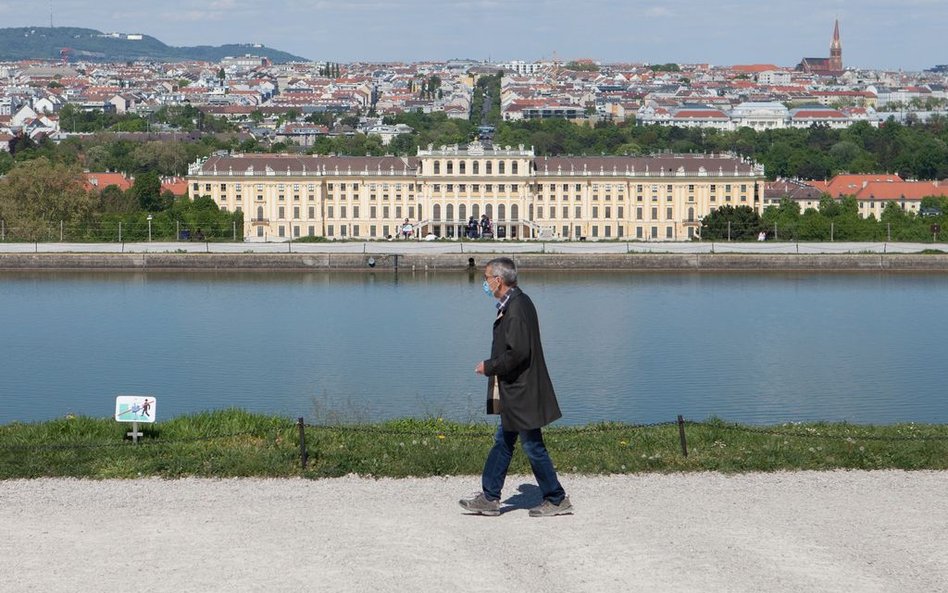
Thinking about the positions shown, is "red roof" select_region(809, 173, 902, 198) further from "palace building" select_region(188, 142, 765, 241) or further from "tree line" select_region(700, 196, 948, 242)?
"tree line" select_region(700, 196, 948, 242)

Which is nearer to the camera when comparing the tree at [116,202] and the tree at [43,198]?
the tree at [43,198]

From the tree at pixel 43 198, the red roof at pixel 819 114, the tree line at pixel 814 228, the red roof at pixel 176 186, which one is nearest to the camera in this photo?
the tree line at pixel 814 228

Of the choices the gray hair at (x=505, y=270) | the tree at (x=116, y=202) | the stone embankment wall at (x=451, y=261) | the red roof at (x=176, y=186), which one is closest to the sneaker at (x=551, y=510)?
the gray hair at (x=505, y=270)

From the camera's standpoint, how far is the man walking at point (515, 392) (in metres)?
6.62

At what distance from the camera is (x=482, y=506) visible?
6.79 metres

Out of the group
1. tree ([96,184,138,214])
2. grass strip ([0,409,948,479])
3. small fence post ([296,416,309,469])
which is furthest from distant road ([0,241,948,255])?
small fence post ([296,416,309,469])

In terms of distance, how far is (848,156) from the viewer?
7906 cm

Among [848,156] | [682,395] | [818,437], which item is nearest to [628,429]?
[818,437]

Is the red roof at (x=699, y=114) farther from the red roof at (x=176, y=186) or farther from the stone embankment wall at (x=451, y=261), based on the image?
the stone embankment wall at (x=451, y=261)

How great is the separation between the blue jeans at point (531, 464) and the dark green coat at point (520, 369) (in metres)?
0.07

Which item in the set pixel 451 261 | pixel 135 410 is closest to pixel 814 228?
pixel 451 261

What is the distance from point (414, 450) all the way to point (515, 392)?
1359 millimetres

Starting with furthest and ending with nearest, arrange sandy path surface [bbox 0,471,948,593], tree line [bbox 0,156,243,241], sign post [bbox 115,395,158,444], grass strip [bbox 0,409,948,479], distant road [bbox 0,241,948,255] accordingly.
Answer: tree line [bbox 0,156,243,241]
distant road [bbox 0,241,948,255]
sign post [bbox 115,395,158,444]
grass strip [bbox 0,409,948,479]
sandy path surface [bbox 0,471,948,593]

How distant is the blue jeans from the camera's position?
674 cm
